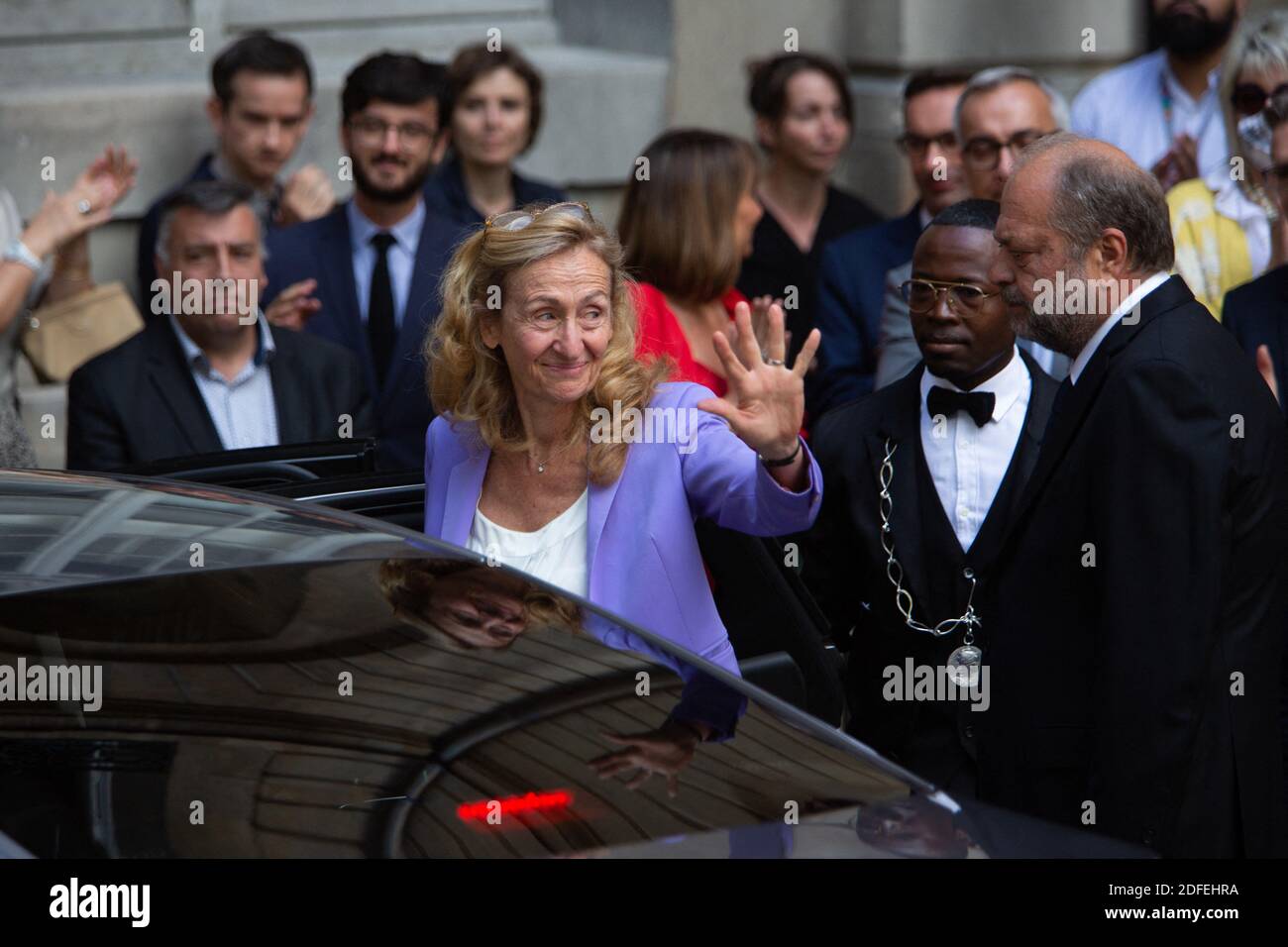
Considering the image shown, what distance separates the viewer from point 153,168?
7.63 meters

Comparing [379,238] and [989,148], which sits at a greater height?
[989,148]

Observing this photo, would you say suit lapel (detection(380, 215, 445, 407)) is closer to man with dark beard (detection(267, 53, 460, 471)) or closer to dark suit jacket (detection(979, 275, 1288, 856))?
man with dark beard (detection(267, 53, 460, 471))

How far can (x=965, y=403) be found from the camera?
3877 millimetres

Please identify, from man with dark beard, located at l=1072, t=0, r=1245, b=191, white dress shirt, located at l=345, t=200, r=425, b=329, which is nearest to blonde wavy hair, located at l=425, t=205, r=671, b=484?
white dress shirt, located at l=345, t=200, r=425, b=329

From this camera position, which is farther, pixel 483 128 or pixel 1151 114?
pixel 1151 114

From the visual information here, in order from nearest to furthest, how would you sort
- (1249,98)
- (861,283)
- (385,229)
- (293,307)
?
(1249,98) < (861,283) < (293,307) < (385,229)

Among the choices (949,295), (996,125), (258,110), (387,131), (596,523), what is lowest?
(596,523)

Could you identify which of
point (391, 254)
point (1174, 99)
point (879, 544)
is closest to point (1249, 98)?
point (1174, 99)

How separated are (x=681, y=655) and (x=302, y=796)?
75cm

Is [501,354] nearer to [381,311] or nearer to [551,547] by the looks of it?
[551,547]

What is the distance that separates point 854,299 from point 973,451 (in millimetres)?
1840

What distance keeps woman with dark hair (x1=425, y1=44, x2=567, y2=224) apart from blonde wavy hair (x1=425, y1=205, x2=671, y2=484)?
2.74 m
